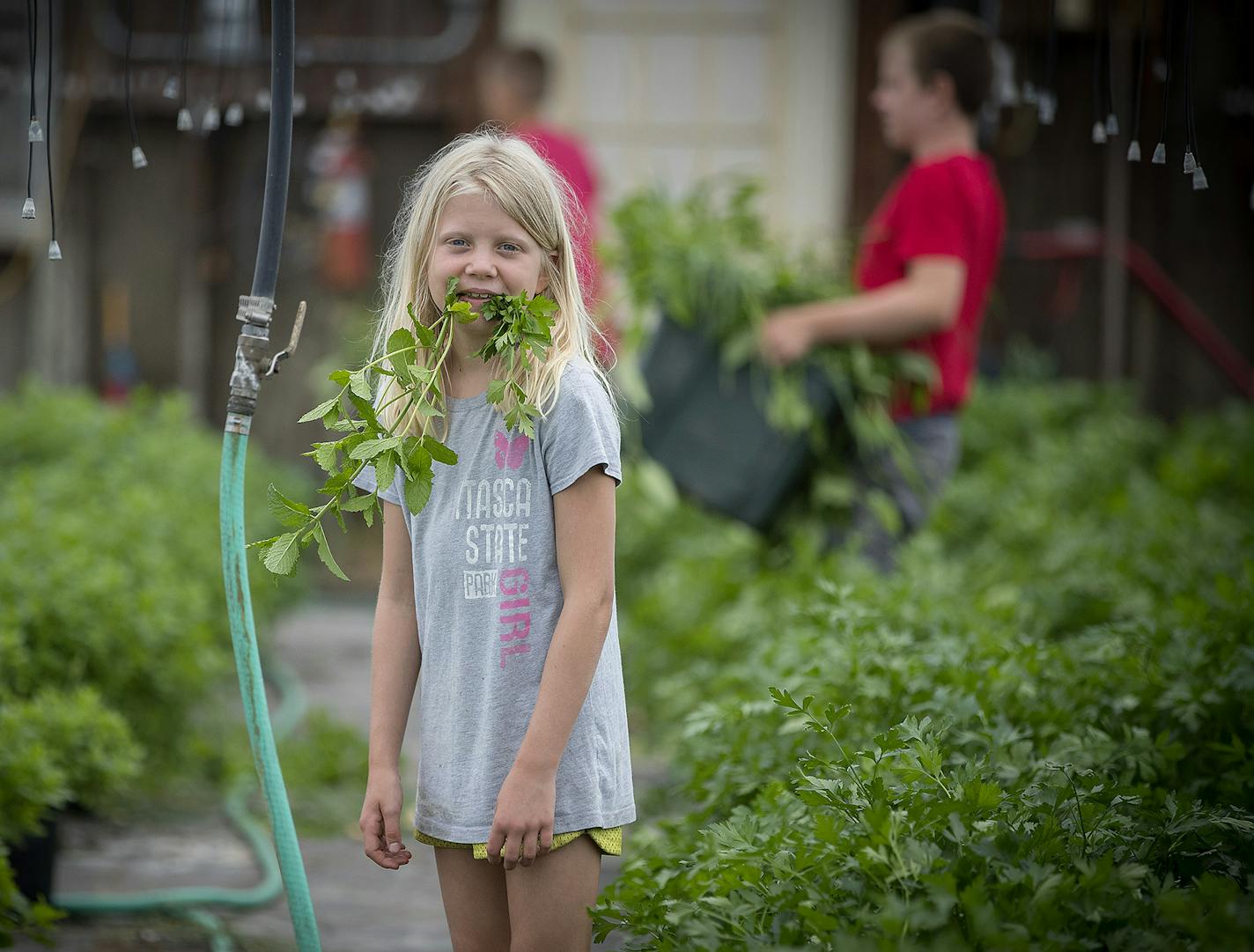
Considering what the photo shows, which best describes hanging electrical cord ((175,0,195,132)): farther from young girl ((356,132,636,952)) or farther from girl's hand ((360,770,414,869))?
girl's hand ((360,770,414,869))

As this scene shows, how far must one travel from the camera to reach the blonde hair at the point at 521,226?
207cm

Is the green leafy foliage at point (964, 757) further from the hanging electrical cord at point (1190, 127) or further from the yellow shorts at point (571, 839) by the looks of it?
the hanging electrical cord at point (1190, 127)

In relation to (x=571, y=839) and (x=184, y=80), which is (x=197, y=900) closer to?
(x=571, y=839)

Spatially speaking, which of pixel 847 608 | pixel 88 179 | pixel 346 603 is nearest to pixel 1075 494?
pixel 847 608

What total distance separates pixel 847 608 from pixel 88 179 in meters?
8.02

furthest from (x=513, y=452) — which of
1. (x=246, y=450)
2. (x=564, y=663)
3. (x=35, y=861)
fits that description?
(x=35, y=861)

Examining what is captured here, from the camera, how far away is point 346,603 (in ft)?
28.2

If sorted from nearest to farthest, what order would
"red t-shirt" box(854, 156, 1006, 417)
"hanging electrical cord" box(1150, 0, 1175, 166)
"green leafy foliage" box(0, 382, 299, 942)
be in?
1. "hanging electrical cord" box(1150, 0, 1175, 166)
2. "green leafy foliage" box(0, 382, 299, 942)
3. "red t-shirt" box(854, 156, 1006, 417)

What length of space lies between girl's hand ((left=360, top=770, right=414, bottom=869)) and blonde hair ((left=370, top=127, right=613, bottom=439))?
50 cm

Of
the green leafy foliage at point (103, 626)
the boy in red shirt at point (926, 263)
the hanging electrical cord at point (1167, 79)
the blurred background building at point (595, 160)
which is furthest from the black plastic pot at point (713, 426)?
the blurred background building at point (595, 160)

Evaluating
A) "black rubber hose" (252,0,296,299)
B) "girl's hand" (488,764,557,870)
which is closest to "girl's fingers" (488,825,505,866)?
"girl's hand" (488,764,557,870)

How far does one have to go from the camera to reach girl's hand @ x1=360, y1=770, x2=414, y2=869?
2.07m

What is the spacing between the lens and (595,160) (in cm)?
900

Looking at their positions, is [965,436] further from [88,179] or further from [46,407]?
[88,179]
